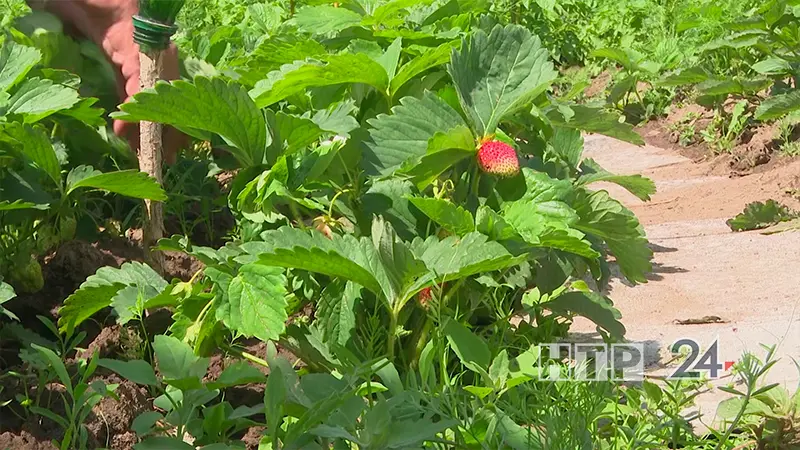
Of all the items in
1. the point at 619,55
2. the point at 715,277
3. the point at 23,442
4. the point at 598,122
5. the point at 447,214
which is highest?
the point at 447,214

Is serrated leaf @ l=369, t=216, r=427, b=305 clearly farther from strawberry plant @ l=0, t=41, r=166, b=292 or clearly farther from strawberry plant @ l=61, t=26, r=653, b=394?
strawberry plant @ l=0, t=41, r=166, b=292

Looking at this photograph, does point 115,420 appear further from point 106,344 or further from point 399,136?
point 399,136

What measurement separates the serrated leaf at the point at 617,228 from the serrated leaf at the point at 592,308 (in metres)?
0.11

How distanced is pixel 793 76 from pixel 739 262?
246 cm

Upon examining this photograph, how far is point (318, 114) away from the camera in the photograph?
2537 mm

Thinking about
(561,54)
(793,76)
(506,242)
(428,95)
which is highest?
(428,95)

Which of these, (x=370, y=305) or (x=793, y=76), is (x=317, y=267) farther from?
(x=793, y=76)

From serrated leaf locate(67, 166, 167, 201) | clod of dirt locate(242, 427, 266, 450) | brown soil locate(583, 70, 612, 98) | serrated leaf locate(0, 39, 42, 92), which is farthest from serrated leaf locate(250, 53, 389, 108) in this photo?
brown soil locate(583, 70, 612, 98)

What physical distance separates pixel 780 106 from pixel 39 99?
3.98m

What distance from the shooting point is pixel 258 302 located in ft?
7.14

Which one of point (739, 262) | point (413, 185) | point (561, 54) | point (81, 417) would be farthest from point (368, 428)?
point (561, 54)

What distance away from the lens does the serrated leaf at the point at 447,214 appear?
229cm

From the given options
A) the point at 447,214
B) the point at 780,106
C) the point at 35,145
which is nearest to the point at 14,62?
the point at 35,145

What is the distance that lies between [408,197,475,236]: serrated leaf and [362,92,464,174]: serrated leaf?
0.59 ft
